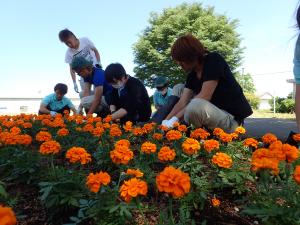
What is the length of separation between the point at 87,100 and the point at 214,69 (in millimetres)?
2777

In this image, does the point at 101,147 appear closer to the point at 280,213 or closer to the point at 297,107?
the point at 297,107

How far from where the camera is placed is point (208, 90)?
3260 millimetres

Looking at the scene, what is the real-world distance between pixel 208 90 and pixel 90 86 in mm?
2690

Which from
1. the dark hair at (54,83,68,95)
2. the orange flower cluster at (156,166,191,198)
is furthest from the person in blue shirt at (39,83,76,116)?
the orange flower cluster at (156,166,191,198)

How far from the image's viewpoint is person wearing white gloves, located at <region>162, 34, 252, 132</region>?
323cm

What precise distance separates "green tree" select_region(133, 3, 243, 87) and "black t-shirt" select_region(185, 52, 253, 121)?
23163 millimetres

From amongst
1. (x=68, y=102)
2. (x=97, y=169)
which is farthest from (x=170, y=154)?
(x=68, y=102)

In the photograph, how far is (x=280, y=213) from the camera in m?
1.28

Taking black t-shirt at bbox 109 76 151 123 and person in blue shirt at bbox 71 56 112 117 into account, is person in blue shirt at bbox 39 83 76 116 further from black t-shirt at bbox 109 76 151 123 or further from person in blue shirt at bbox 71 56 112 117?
black t-shirt at bbox 109 76 151 123

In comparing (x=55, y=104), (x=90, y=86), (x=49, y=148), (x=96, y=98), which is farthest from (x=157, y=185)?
(x=55, y=104)

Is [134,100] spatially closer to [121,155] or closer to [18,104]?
[121,155]

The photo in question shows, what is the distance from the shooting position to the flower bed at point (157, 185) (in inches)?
53.9

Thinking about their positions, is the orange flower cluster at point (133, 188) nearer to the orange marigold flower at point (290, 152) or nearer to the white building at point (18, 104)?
the orange marigold flower at point (290, 152)

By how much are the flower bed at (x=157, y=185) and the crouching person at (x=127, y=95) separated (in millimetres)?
1599
